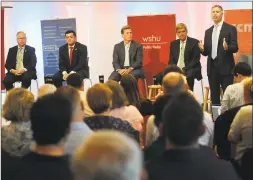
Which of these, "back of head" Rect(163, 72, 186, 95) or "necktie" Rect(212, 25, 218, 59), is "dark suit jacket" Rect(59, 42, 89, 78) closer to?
"necktie" Rect(212, 25, 218, 59)

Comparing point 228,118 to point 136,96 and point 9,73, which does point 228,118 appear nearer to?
point 136,96

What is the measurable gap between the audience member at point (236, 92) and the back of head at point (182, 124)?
2.57 metres

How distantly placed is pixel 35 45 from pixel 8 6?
82 cm

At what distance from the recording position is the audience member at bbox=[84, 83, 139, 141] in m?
2.99

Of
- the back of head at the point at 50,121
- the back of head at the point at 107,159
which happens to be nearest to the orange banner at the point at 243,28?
the back of head at the point at 50,121

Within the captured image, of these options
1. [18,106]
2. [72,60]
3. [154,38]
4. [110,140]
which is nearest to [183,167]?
[110,140]

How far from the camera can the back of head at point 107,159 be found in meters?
1.11

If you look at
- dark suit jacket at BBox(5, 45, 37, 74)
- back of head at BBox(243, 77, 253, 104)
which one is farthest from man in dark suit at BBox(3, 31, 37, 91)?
back of head at BBox(243, 77, 253, 104)

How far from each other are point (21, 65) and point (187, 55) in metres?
2.51

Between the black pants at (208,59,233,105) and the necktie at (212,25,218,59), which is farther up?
the necktie at (212,25,218,59)

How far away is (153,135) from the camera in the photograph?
3123 millimetres

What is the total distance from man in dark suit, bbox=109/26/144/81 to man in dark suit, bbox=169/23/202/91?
480mm

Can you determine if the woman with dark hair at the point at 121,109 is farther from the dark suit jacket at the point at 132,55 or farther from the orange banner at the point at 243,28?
the orange banner at the point at 243,28

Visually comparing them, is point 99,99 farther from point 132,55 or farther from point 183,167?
point 132,55
